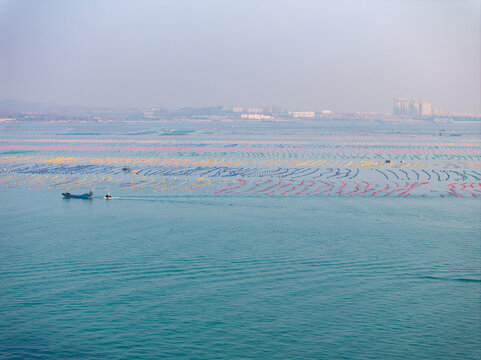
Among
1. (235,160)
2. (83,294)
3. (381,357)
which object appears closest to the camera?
(381,357)

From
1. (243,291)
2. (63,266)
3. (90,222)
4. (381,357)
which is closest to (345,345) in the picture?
(381,357)

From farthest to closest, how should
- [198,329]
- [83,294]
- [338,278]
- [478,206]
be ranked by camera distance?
[478,206]
[338,278]
[83,294]
[198,329]

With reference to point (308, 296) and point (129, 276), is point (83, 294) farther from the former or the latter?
point (308, 296)

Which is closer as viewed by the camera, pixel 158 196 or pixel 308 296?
pixel 308 296

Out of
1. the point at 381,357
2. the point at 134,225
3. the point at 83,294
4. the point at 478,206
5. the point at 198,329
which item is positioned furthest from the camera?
the point at 478,206

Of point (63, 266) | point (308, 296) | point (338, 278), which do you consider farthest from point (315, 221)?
point (63, 266)

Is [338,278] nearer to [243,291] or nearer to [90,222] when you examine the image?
[243,291]
